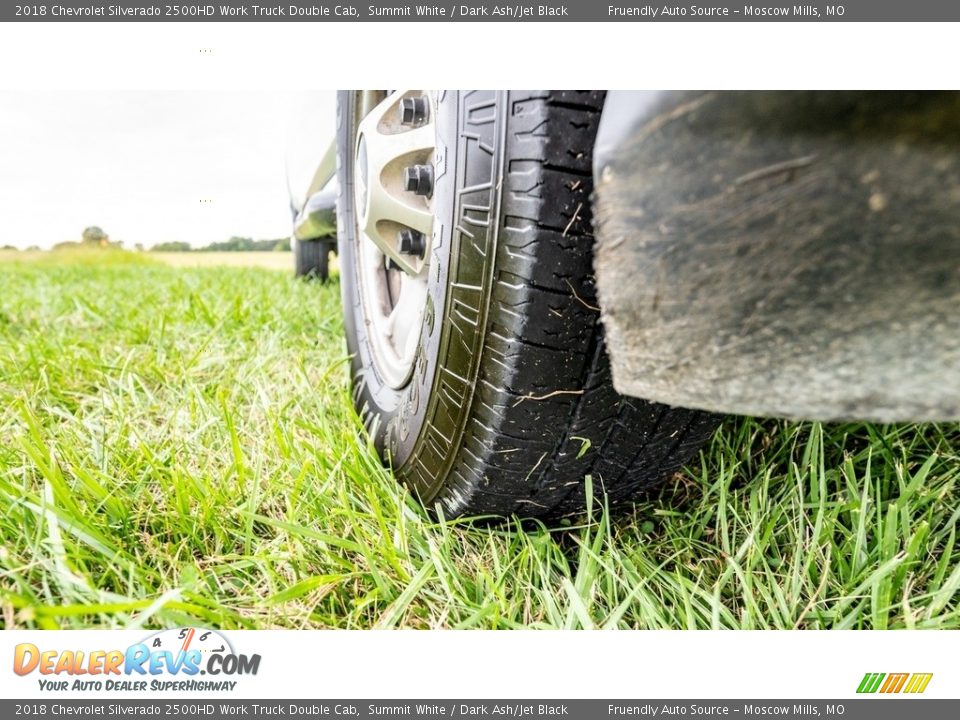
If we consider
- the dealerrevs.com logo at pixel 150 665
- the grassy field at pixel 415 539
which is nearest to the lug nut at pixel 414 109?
the grassy field at pixel 415 539

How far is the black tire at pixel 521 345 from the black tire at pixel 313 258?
70.6 inches

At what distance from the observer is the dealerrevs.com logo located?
0.45m

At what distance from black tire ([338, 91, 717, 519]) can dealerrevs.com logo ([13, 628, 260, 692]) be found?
228 mm

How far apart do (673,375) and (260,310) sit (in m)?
1.24

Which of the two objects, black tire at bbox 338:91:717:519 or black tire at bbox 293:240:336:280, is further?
black tire at bbox 293:240:336:280

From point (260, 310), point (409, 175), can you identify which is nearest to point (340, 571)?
point (409, 175)

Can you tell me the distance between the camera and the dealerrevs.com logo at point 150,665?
445 mm

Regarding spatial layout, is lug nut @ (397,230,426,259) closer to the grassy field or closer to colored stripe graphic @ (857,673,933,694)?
the grassy field

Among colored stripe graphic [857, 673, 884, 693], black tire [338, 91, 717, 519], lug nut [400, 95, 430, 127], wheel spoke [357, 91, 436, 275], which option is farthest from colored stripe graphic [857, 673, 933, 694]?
lug nut [400, 95, 430, 127]

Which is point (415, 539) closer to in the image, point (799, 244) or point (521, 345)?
point (521, 345)

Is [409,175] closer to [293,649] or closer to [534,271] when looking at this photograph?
[534,271]

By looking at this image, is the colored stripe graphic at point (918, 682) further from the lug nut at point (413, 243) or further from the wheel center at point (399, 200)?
the lug nut at point (413, 243)

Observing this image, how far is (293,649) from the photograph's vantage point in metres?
0.45

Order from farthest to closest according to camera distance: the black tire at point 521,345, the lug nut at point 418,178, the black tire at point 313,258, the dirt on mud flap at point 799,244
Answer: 1. the black tire at point 313,258
2. the lug nut at point 418,178
3. the black tire at point 521,345
4. the dirt on mud flap at point 799,244
